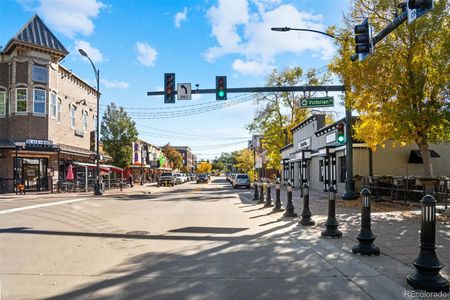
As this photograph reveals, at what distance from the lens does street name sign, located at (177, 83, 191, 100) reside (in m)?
20.9

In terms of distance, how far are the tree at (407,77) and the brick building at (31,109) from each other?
24.7 meters

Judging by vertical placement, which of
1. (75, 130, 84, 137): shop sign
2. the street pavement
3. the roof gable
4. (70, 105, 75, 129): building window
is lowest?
the street pavement

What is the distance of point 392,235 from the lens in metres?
9.74

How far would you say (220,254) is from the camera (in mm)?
8062

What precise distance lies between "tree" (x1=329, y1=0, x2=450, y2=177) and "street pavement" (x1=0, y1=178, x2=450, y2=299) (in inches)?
151

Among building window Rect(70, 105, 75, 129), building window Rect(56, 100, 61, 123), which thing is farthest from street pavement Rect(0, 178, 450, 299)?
building window Rect(70, 105, 75, 129)

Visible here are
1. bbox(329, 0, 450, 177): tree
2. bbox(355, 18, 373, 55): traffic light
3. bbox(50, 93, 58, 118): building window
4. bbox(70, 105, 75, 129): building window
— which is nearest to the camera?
bbox(355, 18, 373, 55): traffic light

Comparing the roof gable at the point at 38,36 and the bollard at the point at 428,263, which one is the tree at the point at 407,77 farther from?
the roof gable at the point at 38,36

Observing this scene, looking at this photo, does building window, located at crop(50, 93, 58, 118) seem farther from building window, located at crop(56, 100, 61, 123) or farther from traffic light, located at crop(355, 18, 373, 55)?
traffic light, located at crop(355, 18, 373, 55)

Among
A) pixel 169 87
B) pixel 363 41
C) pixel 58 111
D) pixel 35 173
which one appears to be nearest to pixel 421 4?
pixel 363 41

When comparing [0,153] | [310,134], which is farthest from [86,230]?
[310,134]

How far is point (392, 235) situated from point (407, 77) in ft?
22.4

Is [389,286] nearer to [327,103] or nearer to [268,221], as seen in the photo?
[268,221]

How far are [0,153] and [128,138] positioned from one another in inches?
627
